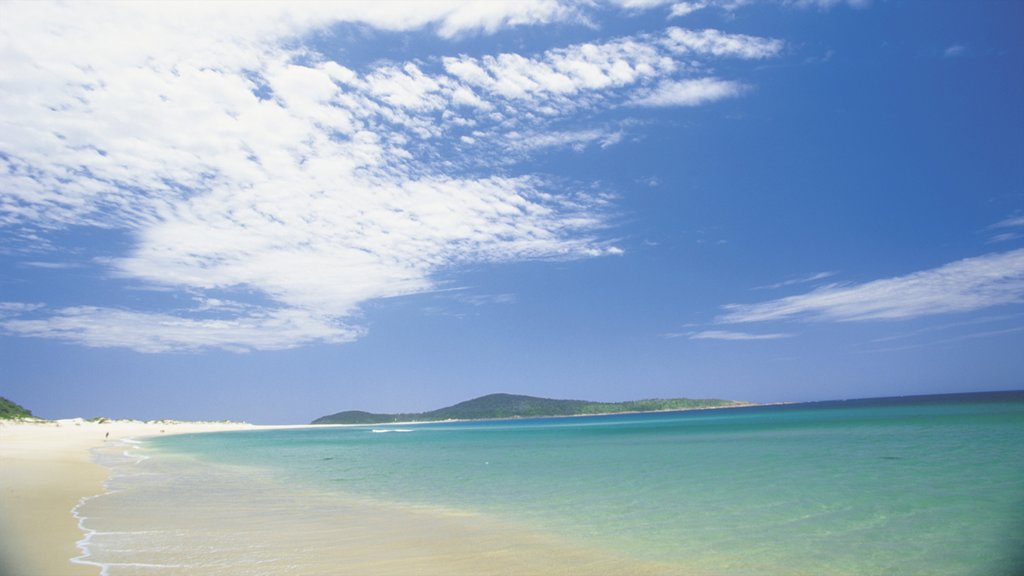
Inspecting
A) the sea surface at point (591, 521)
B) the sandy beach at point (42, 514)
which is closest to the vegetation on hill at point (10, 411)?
the sandy beach at point (42, 514)

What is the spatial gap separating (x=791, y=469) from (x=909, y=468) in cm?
379

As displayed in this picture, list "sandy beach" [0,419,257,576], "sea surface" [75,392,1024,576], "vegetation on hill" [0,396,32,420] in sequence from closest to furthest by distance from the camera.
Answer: "sandy beach" [0,419,257,576] < "sea surface" [75,392,1024,576] < "vegetation on hill" [0,396,32,420]

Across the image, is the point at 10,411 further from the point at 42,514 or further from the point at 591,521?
the point at 591,521

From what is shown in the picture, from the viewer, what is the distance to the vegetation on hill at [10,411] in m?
71.2

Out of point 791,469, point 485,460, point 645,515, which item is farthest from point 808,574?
point 485,460

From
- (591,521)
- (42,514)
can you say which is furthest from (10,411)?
(591,521)

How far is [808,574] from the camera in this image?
345 inches

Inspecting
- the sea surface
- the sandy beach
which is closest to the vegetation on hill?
the sandy beach

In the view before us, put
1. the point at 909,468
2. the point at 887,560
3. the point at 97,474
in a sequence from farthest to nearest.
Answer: the point at 97,474, the point at 909,468, the point at 887,560

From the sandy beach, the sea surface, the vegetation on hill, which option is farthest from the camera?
the vegetation on hill

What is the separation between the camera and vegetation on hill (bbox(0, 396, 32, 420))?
7125cm

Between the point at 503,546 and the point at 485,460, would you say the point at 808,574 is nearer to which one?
the point at 503,546

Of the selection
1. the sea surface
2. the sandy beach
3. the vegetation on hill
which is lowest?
the sea surface

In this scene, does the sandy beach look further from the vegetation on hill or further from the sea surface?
the vegetation on hill
